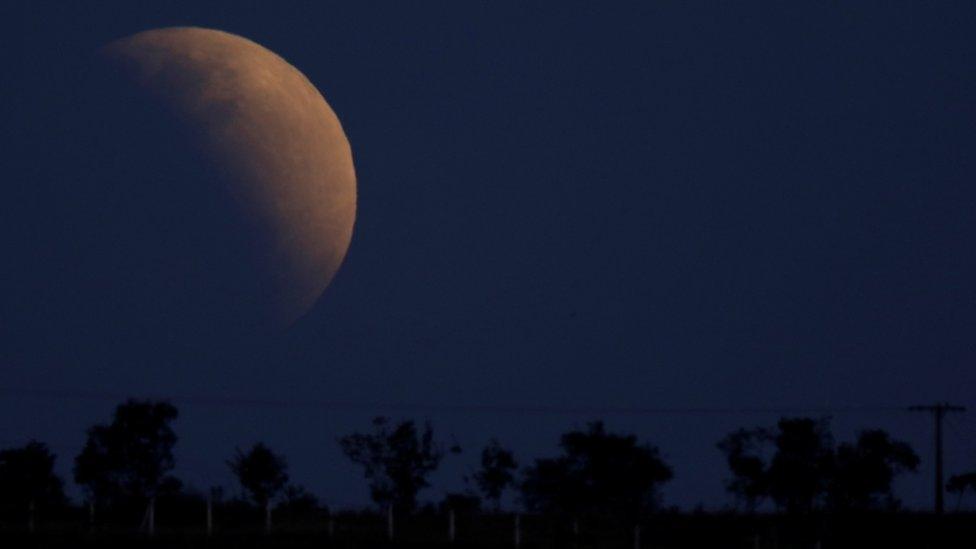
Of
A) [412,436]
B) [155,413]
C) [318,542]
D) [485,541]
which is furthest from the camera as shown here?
[412,436]

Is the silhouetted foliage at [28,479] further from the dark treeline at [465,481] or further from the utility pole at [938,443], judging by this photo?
the utility pole at [938,443]

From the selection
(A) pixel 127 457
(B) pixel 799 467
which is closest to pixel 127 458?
(A) pixel 127 457

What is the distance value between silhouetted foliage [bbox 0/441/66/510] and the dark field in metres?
8.08

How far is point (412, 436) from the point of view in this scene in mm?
73125

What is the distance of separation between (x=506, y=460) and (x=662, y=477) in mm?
7512

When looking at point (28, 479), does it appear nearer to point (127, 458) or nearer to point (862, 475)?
→ point (127, 458)

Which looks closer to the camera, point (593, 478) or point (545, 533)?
point (545, 533)

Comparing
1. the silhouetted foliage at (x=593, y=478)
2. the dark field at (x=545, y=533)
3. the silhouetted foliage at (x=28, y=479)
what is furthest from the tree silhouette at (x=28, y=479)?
the silhouetted foliage at (x=593, y=478)

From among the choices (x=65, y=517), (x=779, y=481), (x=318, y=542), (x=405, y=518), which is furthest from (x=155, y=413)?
(x=779, y=481)

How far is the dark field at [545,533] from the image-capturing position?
50719 mm

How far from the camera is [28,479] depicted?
69.2 metres

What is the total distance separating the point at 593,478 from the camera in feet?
237

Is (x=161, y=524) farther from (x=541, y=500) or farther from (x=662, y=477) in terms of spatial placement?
(x=662, y=477)

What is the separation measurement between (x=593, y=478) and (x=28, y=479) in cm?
2493
